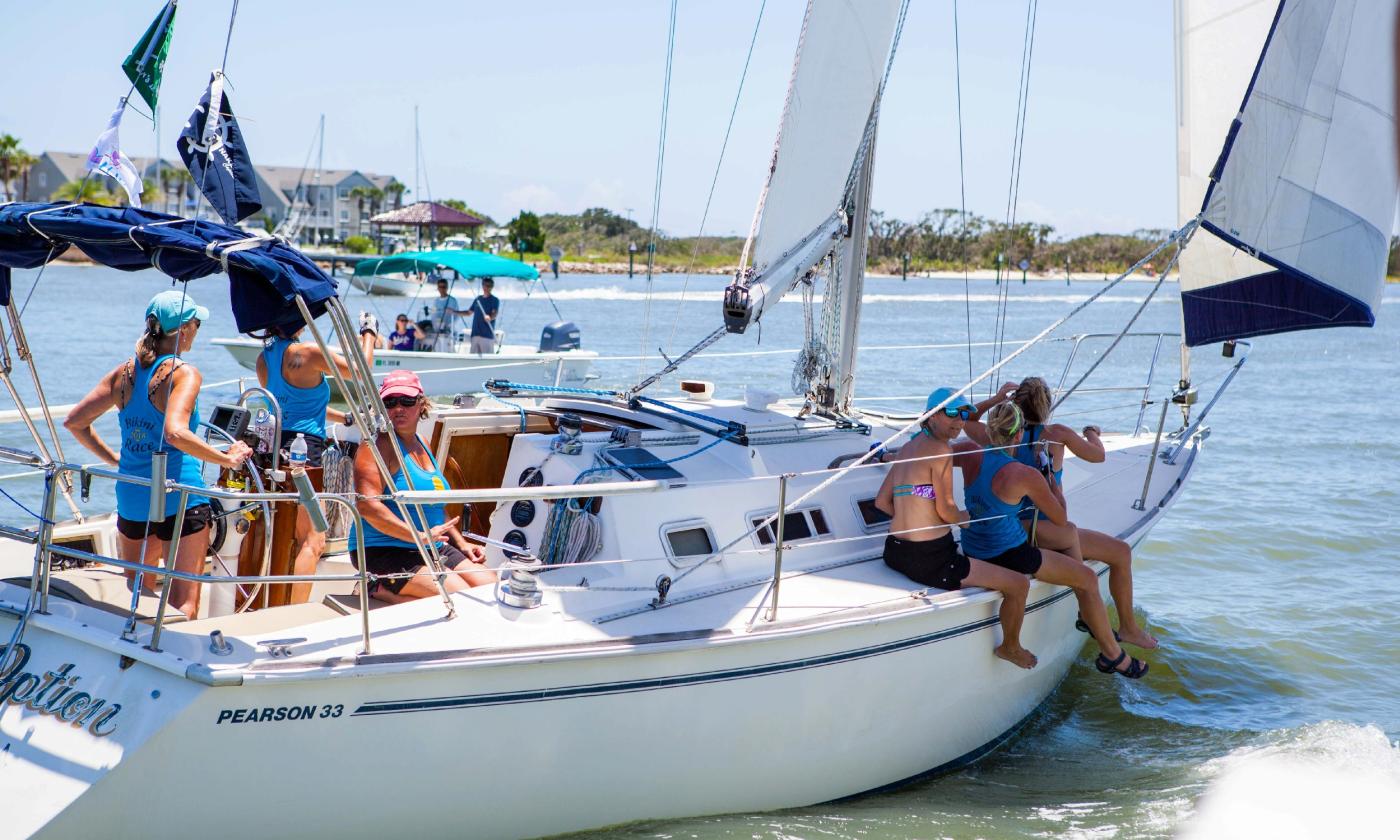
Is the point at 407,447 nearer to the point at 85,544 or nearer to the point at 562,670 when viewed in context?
the point at 562,670

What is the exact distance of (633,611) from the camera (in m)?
5.32

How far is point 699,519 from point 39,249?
3.10 metres

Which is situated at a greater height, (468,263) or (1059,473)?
(468,263)

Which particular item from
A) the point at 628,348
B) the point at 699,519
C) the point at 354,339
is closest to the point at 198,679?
the point at 354,339

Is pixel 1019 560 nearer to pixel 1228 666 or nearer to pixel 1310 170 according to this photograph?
pixel 1310 170

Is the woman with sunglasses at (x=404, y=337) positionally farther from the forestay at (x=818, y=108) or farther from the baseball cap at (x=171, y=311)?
the baseball cap at (x=171, y=311)

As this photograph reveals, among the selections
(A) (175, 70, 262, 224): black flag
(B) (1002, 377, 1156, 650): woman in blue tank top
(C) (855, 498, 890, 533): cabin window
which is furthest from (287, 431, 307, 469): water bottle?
(B) (1002, 377, 1156, 650): woman in blue tank top

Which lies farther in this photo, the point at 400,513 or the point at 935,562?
the point at 935,562

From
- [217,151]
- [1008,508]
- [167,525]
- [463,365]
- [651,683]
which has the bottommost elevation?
[651,683]

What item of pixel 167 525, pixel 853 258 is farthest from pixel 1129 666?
pixel 167 525

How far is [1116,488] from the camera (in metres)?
8.09

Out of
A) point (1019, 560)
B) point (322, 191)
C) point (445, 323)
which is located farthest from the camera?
point (322, 191)

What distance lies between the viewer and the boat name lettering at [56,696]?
14.1 feet

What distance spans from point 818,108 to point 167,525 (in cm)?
395
